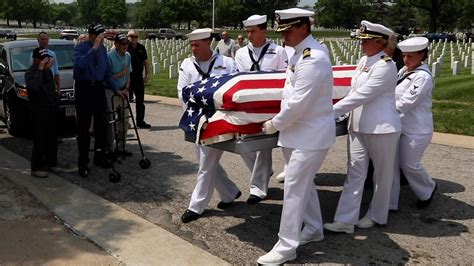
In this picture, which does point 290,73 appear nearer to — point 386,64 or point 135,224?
point 386,64

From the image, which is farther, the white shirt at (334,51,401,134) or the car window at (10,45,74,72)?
the car window at (10,45,74,72)

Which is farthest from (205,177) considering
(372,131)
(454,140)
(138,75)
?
(138,75)

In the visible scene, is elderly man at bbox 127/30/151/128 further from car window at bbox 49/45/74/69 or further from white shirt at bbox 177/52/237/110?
white shirt at bbox 177/52/237/110

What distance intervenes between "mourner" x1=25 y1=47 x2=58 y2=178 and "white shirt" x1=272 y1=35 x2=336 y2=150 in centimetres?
382

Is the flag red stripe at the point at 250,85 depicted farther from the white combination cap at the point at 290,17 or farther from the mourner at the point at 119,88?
the mourner at the point at 119,88

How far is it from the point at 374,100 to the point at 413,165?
107 cm

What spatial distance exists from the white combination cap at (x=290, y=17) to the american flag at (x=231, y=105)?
690 mm

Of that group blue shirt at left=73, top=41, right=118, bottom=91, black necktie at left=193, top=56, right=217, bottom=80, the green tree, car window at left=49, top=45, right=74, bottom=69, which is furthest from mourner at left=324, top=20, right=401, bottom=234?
the green tree

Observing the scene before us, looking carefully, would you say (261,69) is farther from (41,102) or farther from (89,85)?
(41,102)

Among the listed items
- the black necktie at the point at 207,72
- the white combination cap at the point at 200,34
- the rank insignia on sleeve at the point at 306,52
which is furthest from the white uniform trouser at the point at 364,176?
the white combination cap at the point at 200,34

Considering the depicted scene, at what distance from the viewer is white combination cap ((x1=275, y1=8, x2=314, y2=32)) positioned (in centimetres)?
409

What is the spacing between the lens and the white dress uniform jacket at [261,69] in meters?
6.04

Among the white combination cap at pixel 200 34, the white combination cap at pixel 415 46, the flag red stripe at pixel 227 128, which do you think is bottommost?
the flag red stripe at pixel 227 128

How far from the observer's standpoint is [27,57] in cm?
1092
